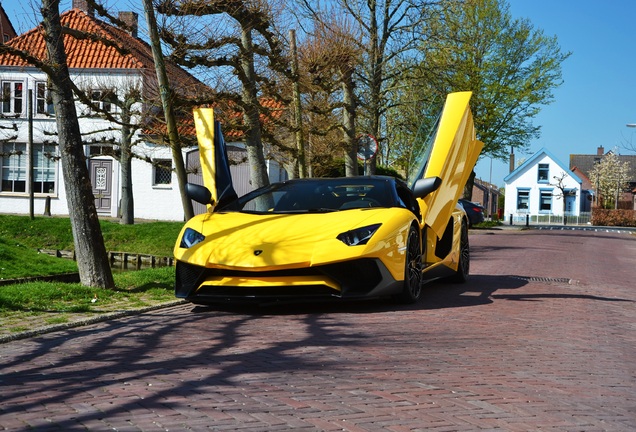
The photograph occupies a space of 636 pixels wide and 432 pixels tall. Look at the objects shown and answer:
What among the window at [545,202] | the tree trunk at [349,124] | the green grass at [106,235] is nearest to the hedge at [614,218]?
the window at [545,202]

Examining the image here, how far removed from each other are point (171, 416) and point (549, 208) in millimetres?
86173

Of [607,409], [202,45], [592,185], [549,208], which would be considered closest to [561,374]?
[607,409]

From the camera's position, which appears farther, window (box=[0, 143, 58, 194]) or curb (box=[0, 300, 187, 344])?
window (box=[0, 143, 58, 194])

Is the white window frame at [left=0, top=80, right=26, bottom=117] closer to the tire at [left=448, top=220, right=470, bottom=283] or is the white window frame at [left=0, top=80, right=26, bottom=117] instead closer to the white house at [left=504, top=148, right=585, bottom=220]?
the tire at [left=448, top=220, right=470, bottom=283]

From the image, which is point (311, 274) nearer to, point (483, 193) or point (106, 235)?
point (106, 235)

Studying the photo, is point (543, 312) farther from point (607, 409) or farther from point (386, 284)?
point (607, 409)

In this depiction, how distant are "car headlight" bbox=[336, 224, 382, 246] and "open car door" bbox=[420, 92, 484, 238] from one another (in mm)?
1532

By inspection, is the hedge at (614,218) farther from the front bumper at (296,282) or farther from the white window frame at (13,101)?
the front bumper at (296,282)

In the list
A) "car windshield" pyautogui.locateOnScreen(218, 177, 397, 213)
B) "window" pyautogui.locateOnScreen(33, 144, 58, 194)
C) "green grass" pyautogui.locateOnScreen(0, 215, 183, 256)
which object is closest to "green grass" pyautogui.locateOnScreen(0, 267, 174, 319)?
"car windshield" pyautogui.locateOnScreen(218, 177, 397, 213)

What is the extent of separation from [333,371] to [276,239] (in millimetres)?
2843

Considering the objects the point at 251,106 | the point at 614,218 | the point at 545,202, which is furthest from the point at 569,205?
the point at 251,106

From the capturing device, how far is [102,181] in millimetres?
37406

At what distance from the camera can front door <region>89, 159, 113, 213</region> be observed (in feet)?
122

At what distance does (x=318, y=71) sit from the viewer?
67.8 ft
